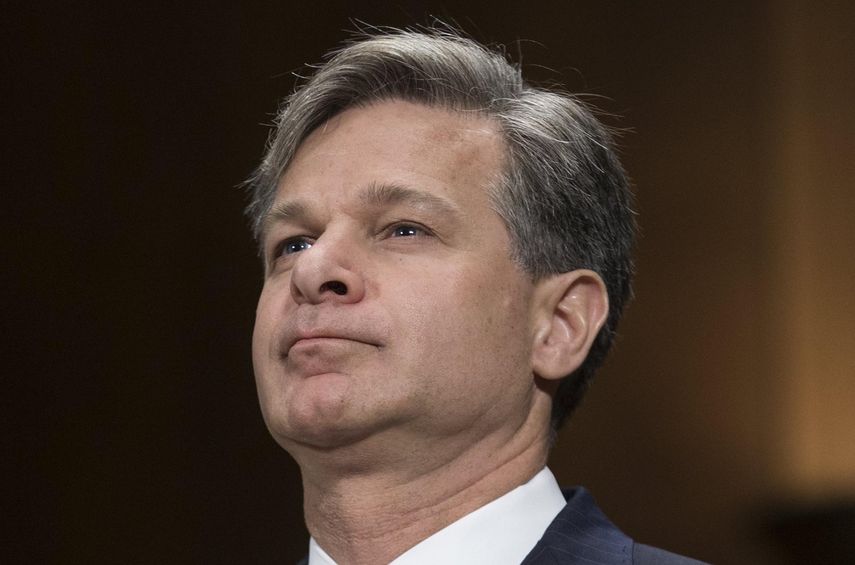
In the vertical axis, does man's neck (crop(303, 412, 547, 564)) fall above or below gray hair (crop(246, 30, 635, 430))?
below

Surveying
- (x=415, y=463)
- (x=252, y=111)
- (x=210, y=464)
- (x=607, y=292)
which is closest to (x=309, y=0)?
(x=252, y=111)

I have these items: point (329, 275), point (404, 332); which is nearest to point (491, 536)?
point (404, 332)

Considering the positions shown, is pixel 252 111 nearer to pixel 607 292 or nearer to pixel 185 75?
pixel 185 75

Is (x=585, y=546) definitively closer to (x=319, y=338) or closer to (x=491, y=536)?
(x=491, y=536)

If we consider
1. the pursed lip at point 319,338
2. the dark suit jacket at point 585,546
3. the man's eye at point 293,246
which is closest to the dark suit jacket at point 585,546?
the dark suit jacket at point 585,546

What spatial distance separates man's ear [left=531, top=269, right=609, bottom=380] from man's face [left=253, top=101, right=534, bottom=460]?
0.03m

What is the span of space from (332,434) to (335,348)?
0.11m

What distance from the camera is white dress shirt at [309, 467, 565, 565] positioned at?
5.72 ft

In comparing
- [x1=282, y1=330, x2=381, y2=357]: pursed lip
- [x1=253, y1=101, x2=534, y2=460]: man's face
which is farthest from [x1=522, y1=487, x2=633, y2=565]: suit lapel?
[x1=282, y1=330, x2=381, y2=357]: pursed lip

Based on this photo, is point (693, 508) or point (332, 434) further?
point (693, 508)

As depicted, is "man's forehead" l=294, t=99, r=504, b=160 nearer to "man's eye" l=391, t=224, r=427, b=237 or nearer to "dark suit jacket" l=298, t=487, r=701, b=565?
"man's eye" l=391, t=224, r=427, b=237

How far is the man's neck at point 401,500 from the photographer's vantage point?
1.77m

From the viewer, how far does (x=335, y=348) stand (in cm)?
169

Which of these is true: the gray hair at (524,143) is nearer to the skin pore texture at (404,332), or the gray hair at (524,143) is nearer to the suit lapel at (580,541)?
the skin pore texture at (404,332)
